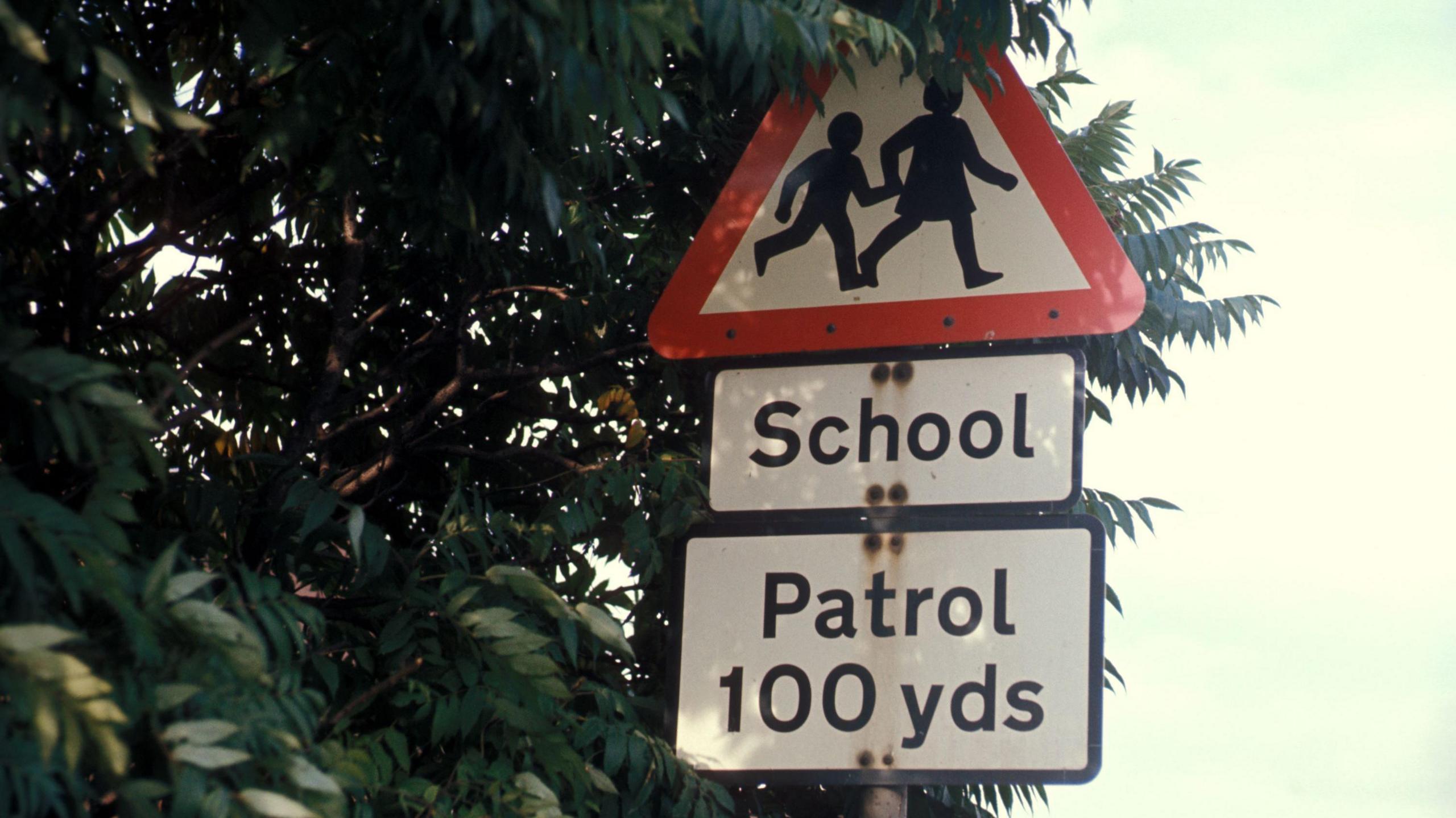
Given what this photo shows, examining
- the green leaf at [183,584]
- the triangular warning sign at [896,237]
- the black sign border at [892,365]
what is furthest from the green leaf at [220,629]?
the triangular warning sign at [896,237]

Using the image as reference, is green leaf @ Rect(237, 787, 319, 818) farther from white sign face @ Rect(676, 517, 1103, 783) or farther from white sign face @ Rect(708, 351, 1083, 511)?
white sign face @ Rect(708, 351, 1083, 511)

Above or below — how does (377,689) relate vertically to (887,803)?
above

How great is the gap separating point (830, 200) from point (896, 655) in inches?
31.8

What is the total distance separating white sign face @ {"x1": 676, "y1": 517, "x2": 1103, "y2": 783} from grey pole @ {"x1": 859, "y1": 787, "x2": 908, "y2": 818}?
0.08 m

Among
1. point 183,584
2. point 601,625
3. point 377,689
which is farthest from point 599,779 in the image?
point 183,584

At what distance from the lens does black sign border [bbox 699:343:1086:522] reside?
80.9 inches

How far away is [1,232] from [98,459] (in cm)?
119

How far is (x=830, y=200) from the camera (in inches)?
93.7

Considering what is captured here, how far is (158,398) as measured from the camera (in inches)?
63.5

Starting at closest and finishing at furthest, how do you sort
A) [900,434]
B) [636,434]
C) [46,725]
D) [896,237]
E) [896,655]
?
1. [46,725]
2. [896,655]
3. [900,434]
4. [896,237]
5. [636,434]

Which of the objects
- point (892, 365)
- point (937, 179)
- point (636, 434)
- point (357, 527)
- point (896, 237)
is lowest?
point (357, 527)

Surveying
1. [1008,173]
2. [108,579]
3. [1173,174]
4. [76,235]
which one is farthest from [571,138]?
[1173,174]

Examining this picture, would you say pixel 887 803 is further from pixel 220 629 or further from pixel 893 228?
pixel 220 629

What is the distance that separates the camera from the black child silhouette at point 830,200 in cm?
235
